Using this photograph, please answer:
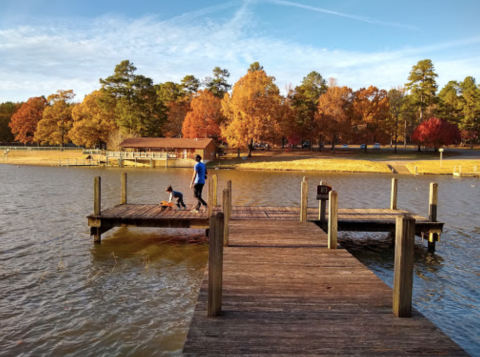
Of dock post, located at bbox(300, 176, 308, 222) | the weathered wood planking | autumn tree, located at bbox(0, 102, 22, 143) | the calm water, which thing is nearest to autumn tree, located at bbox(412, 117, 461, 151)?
the calm water

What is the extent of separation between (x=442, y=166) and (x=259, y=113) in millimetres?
32698

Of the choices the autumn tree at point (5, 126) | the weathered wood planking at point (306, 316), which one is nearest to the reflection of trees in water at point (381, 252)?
the weathered wood planking at point (306, 316)

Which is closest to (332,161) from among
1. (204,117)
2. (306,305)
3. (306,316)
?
(204,117)

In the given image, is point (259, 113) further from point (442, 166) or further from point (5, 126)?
point (5, 126)

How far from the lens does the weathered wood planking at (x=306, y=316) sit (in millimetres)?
4887

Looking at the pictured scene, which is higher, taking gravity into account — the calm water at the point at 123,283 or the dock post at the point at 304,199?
the dock post at the point at 304,199

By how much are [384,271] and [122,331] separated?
27.1 feet

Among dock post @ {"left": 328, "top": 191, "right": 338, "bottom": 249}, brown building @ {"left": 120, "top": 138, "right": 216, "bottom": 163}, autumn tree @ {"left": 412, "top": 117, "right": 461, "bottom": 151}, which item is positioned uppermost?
autumn tree @ {"left": 412, "top": 117, "right": 461, "bottom": 151}

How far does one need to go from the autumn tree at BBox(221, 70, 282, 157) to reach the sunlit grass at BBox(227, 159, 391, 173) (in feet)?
23.6

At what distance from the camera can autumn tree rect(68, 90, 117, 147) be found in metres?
83.8

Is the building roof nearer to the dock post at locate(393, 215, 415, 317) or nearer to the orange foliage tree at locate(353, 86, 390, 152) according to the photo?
the orange foliage tree at locate(353, 86, 390, 152)

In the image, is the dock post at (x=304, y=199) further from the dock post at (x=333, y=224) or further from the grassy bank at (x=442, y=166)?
the grassy bank at (x=442, y=166)

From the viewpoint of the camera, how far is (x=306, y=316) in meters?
5.83

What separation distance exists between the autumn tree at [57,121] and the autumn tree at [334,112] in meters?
60.6
